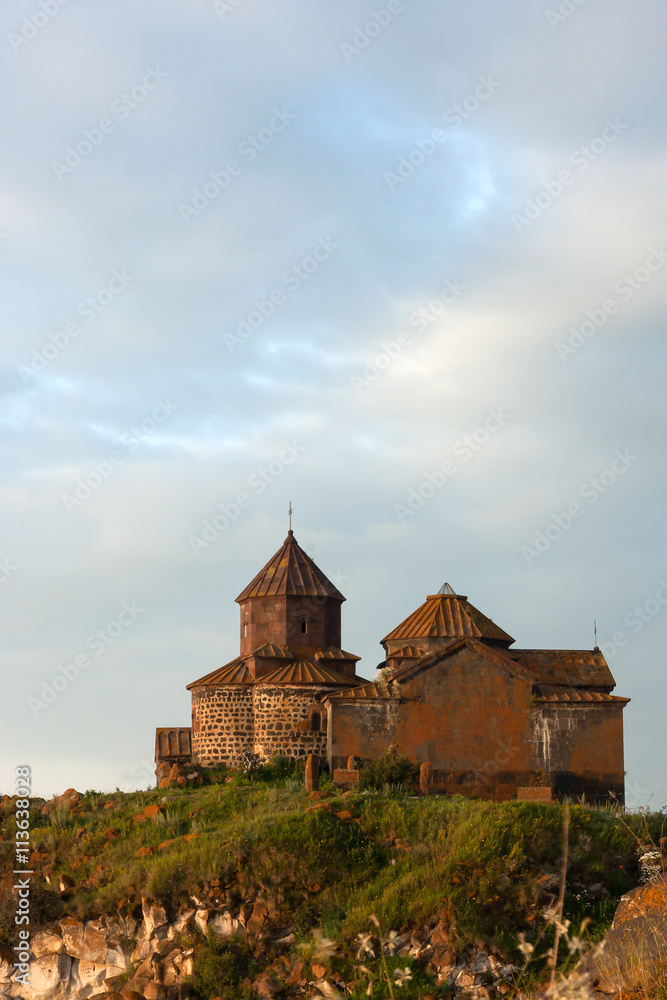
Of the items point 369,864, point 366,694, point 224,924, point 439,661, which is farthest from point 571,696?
point 224,924

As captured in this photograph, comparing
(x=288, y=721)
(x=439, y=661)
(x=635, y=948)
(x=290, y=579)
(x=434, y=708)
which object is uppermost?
(x=290, y=579)

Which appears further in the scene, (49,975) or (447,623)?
(447,623)

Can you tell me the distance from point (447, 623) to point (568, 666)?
336cm

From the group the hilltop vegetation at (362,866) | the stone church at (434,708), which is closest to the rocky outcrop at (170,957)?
the hilltop vegetation at (362,866)

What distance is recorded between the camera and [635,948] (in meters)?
10.5

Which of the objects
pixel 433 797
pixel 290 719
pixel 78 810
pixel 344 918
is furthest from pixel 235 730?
pixel 344 918

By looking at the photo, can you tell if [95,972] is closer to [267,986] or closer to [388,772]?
[267,986]

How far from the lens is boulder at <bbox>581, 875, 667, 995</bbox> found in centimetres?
913

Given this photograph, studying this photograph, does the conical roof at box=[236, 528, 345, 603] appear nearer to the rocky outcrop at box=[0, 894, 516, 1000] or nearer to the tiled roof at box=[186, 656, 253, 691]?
the tiled roof at box=[186, 656, 253, 691]

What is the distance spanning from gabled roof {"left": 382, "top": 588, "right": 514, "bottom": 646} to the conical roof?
7.68 feet

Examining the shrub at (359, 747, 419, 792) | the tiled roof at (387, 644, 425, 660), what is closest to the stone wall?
the tiled roof at (387, 644, 425, 660)

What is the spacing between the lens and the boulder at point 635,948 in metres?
9.13

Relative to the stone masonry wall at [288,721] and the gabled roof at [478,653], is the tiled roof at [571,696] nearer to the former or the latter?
the gabled roof at [478,653]

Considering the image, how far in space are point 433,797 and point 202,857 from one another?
5714mm
